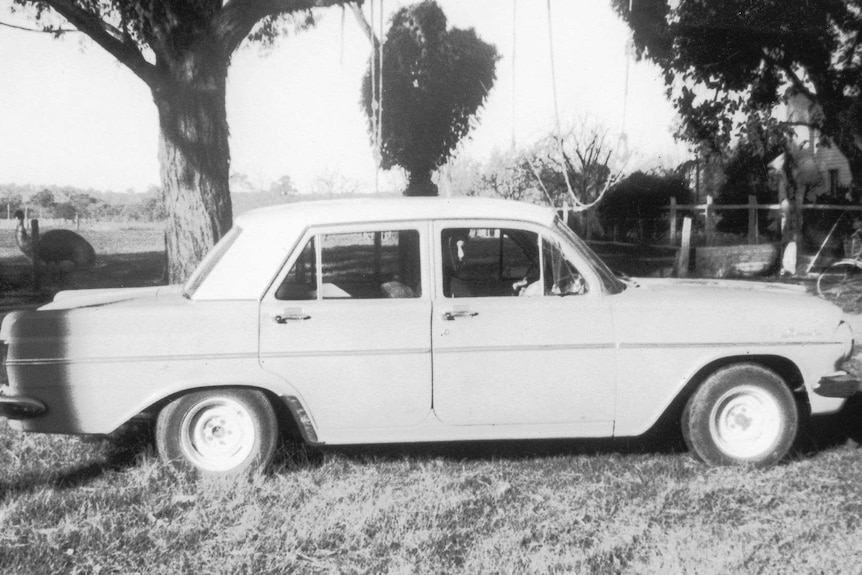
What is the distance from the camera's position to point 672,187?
25969 mm

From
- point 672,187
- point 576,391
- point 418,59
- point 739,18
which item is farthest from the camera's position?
point 672,187

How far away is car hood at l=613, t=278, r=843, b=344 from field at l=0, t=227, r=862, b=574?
31.1 inches

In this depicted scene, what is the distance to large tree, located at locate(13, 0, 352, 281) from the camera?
7633mm

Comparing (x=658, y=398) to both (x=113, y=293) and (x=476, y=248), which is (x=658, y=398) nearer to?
(x=476, y=248)

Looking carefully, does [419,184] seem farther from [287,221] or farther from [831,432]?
[287,221]

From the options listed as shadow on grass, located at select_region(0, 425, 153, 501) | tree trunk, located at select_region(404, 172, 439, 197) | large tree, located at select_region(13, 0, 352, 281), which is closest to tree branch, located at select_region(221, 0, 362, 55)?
large tree, located at select_region(13, 0, 352, 281)

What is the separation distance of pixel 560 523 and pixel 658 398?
3.41 feet

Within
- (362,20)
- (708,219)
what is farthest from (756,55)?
(362,20)

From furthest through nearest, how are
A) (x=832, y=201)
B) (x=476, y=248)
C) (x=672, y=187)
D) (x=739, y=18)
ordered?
(x=672, y=187)
(x=832, y=201)
(x=739, y=18)
(x=476, y=248)

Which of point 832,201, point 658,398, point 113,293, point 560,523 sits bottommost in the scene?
point 560,523

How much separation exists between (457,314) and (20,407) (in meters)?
2.38

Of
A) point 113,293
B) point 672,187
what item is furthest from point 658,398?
point 672,187

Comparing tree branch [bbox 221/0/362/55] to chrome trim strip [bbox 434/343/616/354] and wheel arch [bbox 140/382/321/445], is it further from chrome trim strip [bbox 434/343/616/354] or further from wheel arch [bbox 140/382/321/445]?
chrome trim strip [bbox 434/343/616/354]

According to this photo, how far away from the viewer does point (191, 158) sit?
7.65 metres
